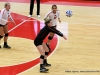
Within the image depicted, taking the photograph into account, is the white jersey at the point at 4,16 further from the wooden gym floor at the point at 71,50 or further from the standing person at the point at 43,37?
the standing person at the point at 43,37

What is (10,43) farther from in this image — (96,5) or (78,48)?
(96,5)

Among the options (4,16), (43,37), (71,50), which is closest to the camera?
(43,37)

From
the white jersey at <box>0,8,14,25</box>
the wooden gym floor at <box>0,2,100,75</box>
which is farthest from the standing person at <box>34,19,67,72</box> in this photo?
the white jersey at <box>0,8,14,25</box>

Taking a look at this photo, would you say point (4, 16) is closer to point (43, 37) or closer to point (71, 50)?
point (43, 37)

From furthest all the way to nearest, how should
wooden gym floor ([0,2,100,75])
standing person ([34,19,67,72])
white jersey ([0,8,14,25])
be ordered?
white jersey ([0,8,14,25])
wooden gym floor ([0,2,100,75])
standing person ([34,19,67,72])

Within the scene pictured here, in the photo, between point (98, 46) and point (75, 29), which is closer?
point (98, 46)

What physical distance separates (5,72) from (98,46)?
3.97 meters

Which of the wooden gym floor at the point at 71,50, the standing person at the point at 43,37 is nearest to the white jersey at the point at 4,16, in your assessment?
the wooden gym floor at the point at 71,50

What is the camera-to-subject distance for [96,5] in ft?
54.0

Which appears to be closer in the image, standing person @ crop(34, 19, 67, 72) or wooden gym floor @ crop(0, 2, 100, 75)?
standing person @ crop(34, 19, 67, 72)

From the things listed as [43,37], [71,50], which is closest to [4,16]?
[43,37]

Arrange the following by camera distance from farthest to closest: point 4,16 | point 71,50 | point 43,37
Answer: point 71,50, point 4,16, point 43,37

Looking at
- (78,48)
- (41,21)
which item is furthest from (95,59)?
(41,21)

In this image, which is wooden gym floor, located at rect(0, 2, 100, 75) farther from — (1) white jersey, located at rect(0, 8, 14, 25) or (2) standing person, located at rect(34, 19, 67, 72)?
(1) white jersey, located at rect(0, 8, 14, 25)
